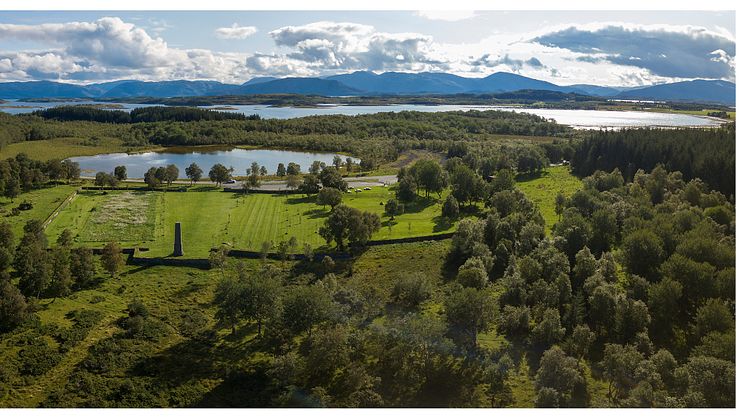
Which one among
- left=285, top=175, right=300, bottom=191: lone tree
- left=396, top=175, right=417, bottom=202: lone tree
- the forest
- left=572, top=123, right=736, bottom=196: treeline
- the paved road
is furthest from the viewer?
the paved road

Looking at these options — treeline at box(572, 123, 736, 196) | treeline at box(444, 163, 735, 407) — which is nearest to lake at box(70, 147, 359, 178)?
treeline at box(572, 123, 736, 196)

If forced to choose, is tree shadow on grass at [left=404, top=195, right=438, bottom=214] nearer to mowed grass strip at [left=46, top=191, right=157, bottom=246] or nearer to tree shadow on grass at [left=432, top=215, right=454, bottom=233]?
tree shadow on grass at [left=432, top=215, right=454, bottom=233]

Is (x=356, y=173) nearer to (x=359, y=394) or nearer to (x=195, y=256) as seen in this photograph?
(x=195, y=256)

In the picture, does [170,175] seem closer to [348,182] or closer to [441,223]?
[348,182]

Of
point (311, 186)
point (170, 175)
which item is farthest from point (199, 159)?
point (311, 186)

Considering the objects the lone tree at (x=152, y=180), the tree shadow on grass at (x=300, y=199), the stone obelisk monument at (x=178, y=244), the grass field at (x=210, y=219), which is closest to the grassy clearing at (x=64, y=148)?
the lone tree at (x=152, y=180)

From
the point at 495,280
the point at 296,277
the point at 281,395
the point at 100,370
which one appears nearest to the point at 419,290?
the point at 495,280

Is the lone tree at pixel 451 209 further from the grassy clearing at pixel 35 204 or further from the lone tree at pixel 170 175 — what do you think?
the grassy clearing at pixel 35 204
